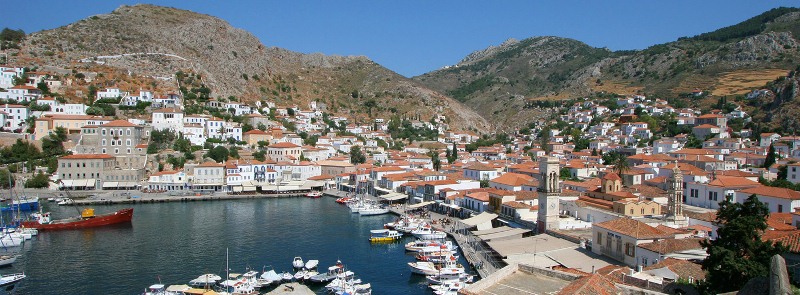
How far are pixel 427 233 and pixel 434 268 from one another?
7.34m

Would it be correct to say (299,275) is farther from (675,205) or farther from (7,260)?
(675,205)

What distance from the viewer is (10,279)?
883 inches

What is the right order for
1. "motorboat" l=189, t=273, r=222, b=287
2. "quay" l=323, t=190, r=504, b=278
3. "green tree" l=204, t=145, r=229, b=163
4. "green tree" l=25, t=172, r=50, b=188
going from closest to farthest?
"motorboat" l=189, t=273, r=222, b=287 < "quay" l=323, t=190, r=504, b=278 < "green tree" l=25, t=172, r=50, b=188 < "green tree" l=204, t=145, r=229, b=163

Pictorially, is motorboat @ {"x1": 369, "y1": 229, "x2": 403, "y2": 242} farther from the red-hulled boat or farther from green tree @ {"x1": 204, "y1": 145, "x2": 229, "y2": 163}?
green tree @ {"x1": 204, "y1": 145, "x2": 229, "y2": 163}

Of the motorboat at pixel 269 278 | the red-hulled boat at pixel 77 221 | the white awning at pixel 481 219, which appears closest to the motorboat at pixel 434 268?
the motorboat at pixel 269 278

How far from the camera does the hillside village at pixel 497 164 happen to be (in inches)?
982

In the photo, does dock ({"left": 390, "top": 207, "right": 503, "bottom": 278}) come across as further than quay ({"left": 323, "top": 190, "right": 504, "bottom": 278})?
No

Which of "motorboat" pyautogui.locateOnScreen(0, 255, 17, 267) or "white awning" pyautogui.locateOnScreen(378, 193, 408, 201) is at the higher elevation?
"white awning" pyautogui.locateOnScreen(378, 193, 408, 201)

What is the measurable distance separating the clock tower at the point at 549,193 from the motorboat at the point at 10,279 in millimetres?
23239

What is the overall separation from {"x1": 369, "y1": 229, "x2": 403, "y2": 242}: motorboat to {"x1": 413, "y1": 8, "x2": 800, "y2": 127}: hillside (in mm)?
66968

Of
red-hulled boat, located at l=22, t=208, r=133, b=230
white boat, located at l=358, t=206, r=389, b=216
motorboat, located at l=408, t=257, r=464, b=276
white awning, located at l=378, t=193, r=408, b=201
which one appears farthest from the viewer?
white awning, located at l=378, t=193, r=408, b=201

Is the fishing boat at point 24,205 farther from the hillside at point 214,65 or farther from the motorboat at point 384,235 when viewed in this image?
the hillside at point 214,65

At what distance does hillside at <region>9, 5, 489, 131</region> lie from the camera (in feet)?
240

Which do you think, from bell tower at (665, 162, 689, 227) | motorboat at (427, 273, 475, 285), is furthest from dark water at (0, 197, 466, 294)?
bell tower at (665, 162, 689, 227)
